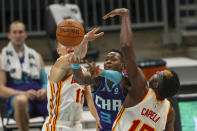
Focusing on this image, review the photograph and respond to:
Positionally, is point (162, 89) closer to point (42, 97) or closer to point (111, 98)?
point (111, 98)

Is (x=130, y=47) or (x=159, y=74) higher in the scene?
(x=130, y=47)

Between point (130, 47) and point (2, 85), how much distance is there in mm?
2808

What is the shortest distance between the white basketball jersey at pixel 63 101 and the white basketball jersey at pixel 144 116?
0.54m

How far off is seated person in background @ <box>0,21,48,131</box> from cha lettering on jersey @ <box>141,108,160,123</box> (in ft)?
7.13

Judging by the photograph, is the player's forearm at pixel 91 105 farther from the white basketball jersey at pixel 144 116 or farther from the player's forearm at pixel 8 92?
the player's forearm at pixel 8 92

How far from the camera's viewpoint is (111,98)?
3062 mm

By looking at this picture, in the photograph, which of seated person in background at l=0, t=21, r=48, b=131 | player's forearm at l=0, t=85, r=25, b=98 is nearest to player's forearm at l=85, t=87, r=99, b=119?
seated person in background at l=0, t=21, r=48, b=131

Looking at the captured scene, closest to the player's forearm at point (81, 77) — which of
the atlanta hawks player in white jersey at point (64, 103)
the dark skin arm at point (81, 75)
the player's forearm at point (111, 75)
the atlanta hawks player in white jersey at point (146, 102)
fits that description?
the dark skin arm at point (81, 75)

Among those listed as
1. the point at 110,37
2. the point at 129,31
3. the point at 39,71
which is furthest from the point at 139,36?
the point at 129,31

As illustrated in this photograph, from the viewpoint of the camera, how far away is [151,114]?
8.89 feet

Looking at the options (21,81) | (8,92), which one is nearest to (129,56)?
(8,92)

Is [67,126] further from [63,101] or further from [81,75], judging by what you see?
[81,75]

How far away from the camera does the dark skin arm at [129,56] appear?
2367 millimetres

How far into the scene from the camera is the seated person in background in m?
4.68
